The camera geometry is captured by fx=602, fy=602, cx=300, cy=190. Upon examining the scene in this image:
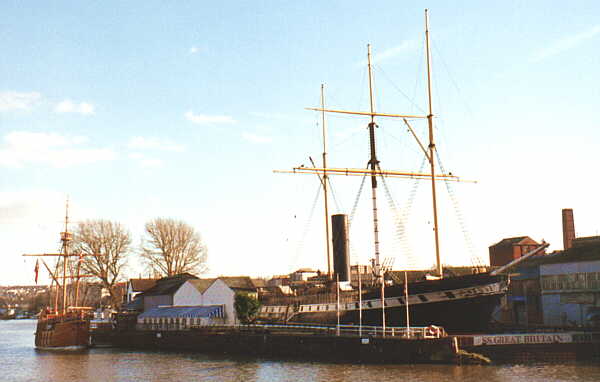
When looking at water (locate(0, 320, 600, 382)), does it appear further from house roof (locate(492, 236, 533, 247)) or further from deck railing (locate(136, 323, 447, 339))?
house roof (locate(492, 236, 533, 247))

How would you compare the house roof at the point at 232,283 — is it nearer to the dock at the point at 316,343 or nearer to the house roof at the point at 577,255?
the dock at the point at 316,343

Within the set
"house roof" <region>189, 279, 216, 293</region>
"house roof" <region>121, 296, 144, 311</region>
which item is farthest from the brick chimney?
"house roof" <region>121, 296, 144, 311</region>

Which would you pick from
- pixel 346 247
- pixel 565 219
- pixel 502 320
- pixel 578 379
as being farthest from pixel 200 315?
pixel 565 219

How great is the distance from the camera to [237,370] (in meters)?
35.5

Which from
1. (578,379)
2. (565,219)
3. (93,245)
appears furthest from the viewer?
(93,245)

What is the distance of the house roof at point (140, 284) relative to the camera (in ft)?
266

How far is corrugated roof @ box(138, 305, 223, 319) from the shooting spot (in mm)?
57594

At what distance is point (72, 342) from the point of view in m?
59.2

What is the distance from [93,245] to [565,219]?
57722 mm

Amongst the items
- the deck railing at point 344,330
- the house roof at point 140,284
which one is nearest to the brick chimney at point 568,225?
the deck railing at point 344,330

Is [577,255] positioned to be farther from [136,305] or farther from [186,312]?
[136,305]

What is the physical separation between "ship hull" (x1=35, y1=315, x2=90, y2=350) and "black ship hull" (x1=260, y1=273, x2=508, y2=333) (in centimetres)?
3108

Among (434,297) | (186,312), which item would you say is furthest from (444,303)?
(186,312)

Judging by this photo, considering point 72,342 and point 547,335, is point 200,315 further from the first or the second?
point 547,335
